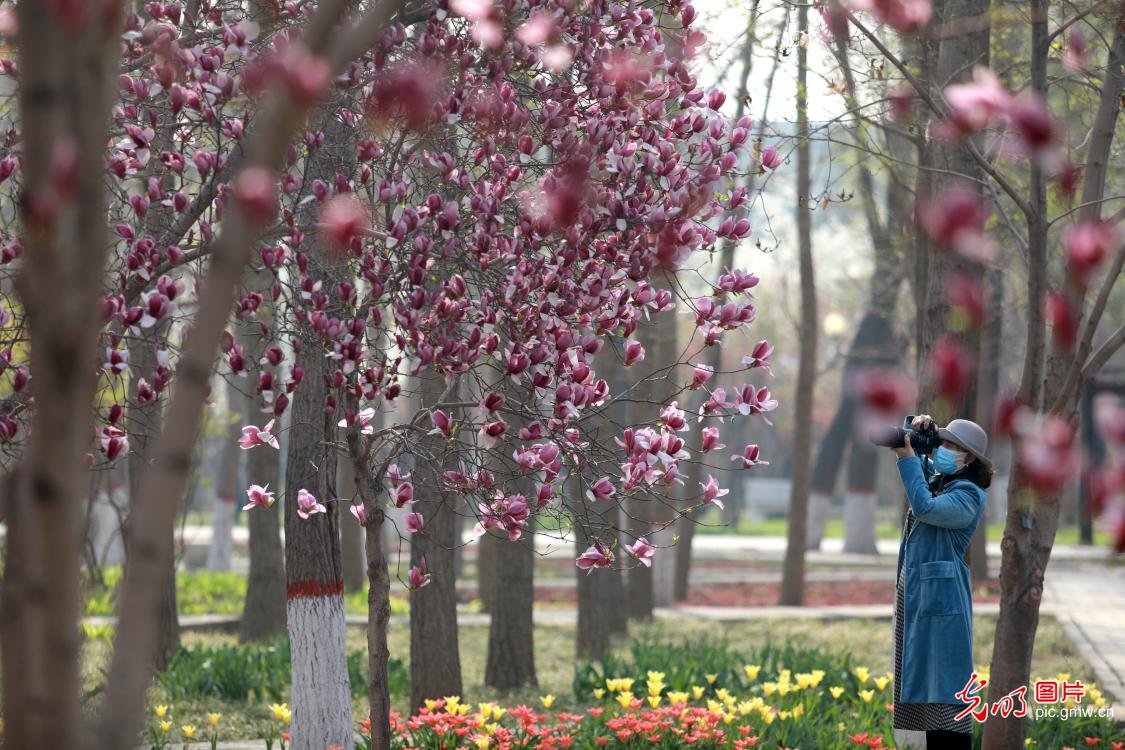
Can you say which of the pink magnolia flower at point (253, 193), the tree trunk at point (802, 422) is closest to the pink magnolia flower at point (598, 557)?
the pink magnolia flower at point (253, 193)

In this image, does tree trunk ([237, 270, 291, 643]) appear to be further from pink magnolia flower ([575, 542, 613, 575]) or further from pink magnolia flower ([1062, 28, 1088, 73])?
pink magnolia flower ([1062, 28, 1088, 73])

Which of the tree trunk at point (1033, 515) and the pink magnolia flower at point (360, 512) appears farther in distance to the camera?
the tree trunk at point (1033, 515)

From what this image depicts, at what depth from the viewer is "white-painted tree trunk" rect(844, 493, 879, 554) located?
3094 centimetres

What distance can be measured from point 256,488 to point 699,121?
248cm

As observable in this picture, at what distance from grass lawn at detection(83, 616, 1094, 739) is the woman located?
13.6ft

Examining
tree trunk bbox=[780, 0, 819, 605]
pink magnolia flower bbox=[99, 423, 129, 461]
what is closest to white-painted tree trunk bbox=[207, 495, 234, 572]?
tree trunk bbox=[780, 0, 819, 605]

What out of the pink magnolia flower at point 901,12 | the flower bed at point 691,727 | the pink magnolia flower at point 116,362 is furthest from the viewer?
the flower bed at point 691,727

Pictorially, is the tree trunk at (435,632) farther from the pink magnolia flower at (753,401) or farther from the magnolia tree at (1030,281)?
the pink magnolia flower at (753,401)

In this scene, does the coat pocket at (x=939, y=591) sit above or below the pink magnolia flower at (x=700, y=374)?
below

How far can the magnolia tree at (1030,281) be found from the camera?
244 centimetres

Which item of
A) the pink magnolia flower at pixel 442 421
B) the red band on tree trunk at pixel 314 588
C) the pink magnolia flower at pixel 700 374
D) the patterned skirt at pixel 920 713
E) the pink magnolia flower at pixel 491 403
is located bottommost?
the patterned skirt at pixel 920 713

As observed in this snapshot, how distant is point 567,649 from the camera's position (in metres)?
13.9

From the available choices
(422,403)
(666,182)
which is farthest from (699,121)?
(422,403)

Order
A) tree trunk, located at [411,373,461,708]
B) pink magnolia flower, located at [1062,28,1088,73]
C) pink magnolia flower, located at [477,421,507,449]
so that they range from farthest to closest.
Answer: tree trunk, located at [411,373,461,708] → pink magnolia flower, located at [1062,28,1088,73] → pink magnolia flower, located at [477,421,507,449]
